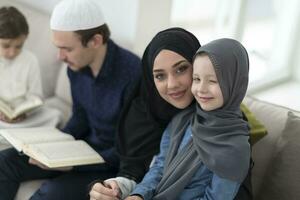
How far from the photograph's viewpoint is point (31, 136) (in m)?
1.75

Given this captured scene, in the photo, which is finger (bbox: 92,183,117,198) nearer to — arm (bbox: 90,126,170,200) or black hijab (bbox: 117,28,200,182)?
arm (bbox: 90,126,170,200)

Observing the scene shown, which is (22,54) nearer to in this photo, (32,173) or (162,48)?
(32,173)

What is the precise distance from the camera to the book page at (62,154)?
5.14ft

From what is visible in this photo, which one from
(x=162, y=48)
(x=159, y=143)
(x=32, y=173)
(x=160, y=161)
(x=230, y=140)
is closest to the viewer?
(x=230, y=140)

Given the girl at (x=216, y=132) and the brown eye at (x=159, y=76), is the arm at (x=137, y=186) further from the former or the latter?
the brown eye at (x=159, y=76)

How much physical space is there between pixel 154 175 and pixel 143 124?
251mm

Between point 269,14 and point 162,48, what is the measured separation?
1.48 meters

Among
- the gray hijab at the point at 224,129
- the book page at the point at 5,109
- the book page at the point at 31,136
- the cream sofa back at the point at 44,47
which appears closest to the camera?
the gray hijab at the point at 224,129

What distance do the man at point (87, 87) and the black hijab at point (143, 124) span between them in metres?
0.07

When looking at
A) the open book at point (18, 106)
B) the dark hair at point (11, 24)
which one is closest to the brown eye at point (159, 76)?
the open book at point (18, 106)

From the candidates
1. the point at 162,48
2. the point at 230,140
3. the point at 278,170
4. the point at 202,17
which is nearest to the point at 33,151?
the point at 162,48

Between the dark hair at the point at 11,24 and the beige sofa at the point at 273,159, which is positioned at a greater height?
the dark hair at the point at 11,24

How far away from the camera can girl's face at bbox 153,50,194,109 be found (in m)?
1.42

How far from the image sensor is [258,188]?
63.1 inches
